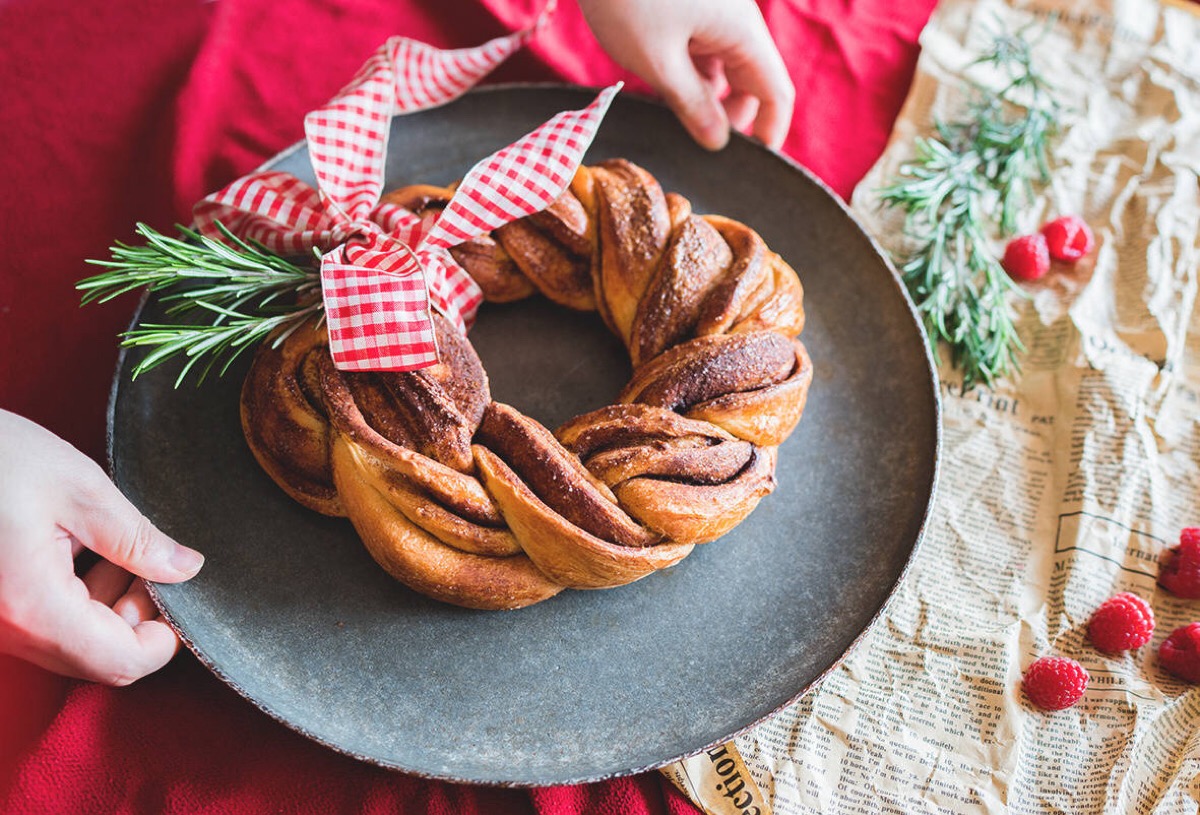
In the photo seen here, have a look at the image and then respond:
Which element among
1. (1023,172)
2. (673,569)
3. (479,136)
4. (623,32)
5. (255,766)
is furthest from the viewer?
(1023,172)

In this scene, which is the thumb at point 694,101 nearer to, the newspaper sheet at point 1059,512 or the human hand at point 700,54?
the human hand at point 700,54

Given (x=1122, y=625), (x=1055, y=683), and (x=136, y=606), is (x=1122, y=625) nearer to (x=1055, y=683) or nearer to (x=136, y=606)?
(x=1055, y=683)

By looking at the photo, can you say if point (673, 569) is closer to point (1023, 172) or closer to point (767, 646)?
point (767, 646)

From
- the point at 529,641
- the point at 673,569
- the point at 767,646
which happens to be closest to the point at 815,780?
the point at 767,646

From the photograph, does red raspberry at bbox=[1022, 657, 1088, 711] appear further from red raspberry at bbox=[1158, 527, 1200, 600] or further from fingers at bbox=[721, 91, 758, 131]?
fingers at bbox=[721, 91, 758, 131]

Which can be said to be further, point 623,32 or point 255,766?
point 623,32

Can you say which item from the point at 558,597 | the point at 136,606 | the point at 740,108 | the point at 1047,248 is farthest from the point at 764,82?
the point at 136,606
